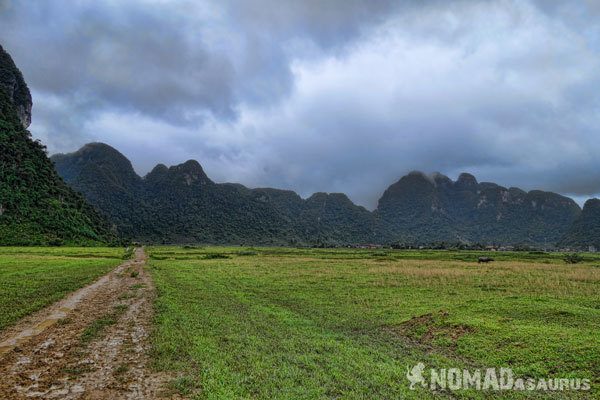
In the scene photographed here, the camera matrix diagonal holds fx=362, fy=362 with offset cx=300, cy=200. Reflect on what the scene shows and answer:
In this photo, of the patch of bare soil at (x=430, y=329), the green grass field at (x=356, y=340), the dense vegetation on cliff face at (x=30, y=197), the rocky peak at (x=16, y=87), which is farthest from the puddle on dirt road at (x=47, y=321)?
the rocky peak at (x=16, y=87)

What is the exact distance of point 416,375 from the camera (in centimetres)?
1117

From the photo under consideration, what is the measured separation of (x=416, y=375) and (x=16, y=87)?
195m

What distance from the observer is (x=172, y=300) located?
2431 centimetres

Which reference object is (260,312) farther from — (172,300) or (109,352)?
(109,352)

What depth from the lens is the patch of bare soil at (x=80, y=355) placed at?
965 cm

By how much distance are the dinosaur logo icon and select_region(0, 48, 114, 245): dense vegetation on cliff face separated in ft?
346

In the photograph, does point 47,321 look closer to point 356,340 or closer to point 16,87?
point 356,340

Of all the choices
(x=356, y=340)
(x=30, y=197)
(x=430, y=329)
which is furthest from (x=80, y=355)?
(x=30, y=197)

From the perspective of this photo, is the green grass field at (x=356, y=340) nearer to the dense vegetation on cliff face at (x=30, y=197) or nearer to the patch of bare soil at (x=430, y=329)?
the patch of bare soil at (x=430, y=329)

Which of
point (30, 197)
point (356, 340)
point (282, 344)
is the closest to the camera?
point (282, 344)

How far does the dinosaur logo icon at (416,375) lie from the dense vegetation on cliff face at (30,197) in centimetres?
10544

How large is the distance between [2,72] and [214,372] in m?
190

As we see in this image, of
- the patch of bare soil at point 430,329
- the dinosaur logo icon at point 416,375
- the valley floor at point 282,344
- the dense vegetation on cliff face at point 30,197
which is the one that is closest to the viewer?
the valley floor at point 282,344

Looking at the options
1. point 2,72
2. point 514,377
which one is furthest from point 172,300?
point 2,72
